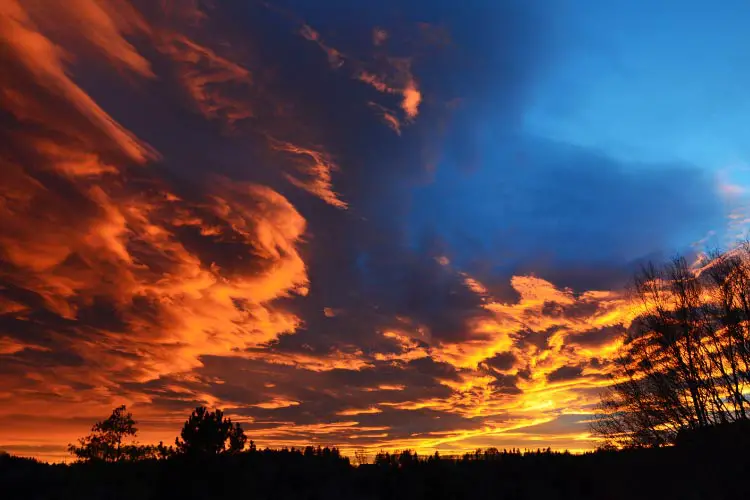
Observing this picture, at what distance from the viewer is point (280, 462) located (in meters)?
26.9

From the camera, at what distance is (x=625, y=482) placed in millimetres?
25766

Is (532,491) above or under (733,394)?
under

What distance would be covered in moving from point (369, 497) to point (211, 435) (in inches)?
441

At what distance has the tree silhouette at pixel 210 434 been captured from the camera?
2818cm

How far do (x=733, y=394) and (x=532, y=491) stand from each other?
1707 centimetres

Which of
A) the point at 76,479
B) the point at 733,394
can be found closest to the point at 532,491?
the point at 733,394

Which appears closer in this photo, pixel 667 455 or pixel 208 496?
pixel 208 496

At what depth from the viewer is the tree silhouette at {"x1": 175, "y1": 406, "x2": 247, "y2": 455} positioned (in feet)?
92.5

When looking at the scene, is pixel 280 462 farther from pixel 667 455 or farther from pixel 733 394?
pixel 733 394

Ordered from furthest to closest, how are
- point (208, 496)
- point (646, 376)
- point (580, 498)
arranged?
point (646, 376)
point (580, 498)
point (208, 496)

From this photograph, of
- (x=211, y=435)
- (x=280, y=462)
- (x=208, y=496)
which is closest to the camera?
(x=208, y=496)

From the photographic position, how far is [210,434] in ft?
96.8

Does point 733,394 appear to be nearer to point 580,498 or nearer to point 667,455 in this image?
point 667,455

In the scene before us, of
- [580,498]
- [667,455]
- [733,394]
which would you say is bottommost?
[580,498]
